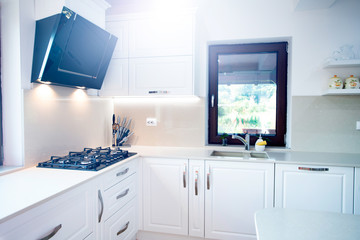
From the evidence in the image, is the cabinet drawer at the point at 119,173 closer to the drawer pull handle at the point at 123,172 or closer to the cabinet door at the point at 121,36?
the drawer pull handle at the point at 123,172

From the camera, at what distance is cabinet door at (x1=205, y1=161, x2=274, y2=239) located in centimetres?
199

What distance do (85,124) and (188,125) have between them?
1105 millimetres

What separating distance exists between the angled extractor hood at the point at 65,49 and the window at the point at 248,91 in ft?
4.41

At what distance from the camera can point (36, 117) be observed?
176 centimetres

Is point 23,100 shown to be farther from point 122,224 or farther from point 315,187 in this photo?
point 315,187

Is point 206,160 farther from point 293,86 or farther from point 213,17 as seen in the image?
point 213,17

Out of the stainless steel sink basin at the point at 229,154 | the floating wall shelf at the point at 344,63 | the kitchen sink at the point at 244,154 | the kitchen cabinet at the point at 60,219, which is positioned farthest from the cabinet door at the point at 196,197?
the floating wall shelf at the point at 344,63

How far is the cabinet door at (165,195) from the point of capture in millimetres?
2127

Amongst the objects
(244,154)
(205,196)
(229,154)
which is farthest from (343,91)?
(205,196)

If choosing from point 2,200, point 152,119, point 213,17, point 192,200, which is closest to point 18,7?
point 2,200

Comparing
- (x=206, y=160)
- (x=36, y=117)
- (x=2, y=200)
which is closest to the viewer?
(x=2, y=200)

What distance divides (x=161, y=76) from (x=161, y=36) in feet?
1.35

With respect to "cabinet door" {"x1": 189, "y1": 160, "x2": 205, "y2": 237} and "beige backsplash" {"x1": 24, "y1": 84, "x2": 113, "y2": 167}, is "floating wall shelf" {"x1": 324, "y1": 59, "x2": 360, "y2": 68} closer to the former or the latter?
"cabinet door" {"x1": 189, "y1": 160, "x2": 205, "y2": 237}

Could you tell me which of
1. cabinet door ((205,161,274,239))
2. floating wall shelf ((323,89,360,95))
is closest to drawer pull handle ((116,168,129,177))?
cabinet door ((205,161,274,239))
